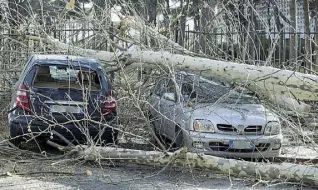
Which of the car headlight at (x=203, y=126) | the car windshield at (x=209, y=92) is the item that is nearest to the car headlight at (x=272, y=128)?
the car windshield at (x=209, y=92)

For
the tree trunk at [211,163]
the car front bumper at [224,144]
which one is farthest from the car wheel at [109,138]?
the car front bumper at [224,144]

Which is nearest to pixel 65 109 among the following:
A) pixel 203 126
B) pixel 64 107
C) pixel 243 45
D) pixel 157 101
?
pixel 64 107

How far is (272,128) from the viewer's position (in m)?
8.23

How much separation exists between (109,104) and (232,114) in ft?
6.75

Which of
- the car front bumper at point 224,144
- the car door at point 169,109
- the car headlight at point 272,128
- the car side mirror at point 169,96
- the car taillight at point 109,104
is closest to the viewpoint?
the car front bumper at point 224,144

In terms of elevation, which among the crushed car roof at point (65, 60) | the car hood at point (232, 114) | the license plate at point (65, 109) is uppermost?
the crushed car roof at point (65, 60)

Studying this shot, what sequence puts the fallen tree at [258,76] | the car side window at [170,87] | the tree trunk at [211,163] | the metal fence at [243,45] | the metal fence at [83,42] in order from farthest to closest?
the metal fence at [83,42], the metal fence at [243,45], the car side window at [170,87], the fallen tree at [258,76], the tree trunk at [211,163]

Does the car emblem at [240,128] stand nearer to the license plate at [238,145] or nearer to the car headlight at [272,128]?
the license plate at [238,145]

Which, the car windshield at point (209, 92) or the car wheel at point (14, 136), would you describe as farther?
the car windshield at point (209, 92)

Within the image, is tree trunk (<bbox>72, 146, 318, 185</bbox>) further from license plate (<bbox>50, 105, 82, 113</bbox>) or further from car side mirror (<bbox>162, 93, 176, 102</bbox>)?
car side mirror (<bbox>162, 93, 176, 102</bbox>)

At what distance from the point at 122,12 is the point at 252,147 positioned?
4.43 m

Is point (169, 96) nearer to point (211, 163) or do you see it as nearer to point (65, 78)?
point (65, 78)

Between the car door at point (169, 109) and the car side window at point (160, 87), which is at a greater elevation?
the car side window at point (160, 87)

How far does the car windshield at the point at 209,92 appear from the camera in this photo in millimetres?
8500
